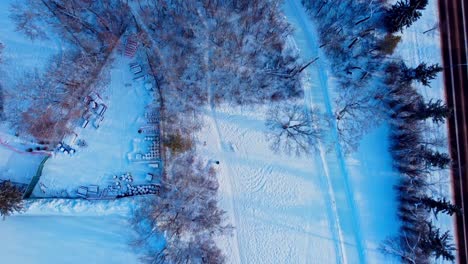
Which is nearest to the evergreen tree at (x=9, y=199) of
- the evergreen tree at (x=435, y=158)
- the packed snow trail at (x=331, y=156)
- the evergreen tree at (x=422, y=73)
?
the packed snow trail at (x=331, y=156)

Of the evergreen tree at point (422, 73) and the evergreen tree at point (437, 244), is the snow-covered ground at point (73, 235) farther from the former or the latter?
the evergreen tree at point (422, 73)

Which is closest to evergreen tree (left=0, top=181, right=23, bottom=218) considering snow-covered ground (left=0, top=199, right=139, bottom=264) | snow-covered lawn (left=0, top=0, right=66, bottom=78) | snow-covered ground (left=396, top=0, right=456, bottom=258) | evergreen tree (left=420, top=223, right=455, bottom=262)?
snow-covered ground (left=0, top=199, right=139, bottom=264)

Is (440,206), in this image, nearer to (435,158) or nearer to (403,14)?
(435,158)

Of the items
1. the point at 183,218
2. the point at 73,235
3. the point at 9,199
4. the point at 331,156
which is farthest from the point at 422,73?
the point at 9,199

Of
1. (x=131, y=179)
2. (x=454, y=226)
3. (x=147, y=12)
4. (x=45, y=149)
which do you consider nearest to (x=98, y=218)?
(x=131, y=179)

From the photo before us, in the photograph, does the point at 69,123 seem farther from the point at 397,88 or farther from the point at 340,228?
the point at 397,88
